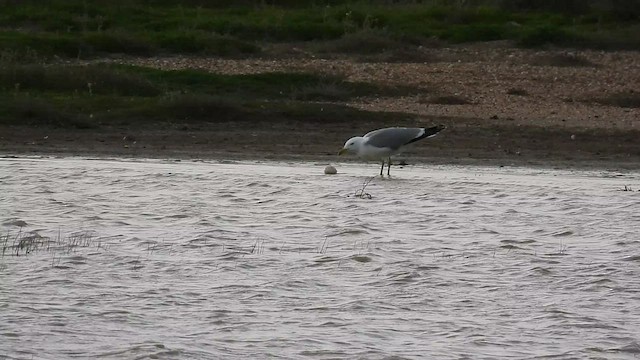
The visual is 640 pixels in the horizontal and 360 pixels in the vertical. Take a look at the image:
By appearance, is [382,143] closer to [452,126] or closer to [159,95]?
[452,126]

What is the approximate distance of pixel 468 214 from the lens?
10922 millimetres

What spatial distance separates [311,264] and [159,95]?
30.1 feet

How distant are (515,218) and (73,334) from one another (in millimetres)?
4887

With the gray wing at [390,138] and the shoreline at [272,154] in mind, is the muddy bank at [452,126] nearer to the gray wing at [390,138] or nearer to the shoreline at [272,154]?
the shoreline at [272,154]

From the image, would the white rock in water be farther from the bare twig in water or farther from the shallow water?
the bare twig in water

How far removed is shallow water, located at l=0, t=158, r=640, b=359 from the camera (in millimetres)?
6859

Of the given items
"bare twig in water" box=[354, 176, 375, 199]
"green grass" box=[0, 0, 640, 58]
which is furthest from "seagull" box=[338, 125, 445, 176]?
"green grass" box=[0, 0, 640, 58]

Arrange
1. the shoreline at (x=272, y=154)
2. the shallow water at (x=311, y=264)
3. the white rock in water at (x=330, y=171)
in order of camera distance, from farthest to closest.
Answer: the shoreline at (x=272, y=154) < the white rock in water at (x=330, y=171) < the shallow water at (x=311, y=264)

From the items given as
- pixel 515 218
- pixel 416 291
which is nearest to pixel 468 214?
pixel 515 218

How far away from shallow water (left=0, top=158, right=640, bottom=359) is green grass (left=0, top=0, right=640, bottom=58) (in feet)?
29.0

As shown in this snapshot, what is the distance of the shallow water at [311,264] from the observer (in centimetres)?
686

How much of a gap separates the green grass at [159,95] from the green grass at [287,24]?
2906 mm

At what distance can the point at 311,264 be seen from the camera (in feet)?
28.8

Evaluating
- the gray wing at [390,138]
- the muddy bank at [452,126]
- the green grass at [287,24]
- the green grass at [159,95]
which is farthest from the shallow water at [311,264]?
the green grass at [287,24]
